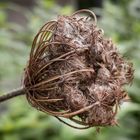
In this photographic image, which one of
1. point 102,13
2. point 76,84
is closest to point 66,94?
point 76,84

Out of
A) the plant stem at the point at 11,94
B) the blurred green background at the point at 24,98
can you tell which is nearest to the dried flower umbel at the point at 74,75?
the plant stem at the point at 11,94

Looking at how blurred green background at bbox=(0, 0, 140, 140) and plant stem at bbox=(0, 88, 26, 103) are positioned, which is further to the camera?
blurred green background at bbox=(0, 0, 140, 140)

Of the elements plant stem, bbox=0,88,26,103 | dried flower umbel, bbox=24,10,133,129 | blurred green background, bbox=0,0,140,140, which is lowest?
blurred green background, bbox=0,0,140,140

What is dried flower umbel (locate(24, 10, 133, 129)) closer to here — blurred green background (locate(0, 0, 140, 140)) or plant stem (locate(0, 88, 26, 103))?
plant stem (locate(0, 88, 26, 103))

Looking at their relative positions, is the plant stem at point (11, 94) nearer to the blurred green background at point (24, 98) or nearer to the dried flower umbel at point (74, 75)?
the dried flower umbel at point (74, 75)

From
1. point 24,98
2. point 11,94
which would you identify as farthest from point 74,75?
point 24,98

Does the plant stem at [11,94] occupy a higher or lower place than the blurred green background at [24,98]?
higher

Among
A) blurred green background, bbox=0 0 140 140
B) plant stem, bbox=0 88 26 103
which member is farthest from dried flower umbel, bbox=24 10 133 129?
blurred green background, bbox=0 0 140 140

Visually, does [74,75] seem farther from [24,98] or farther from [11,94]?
[24,98]

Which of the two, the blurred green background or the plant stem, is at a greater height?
the plant stem

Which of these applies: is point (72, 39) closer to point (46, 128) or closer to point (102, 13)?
point (46, 128)
